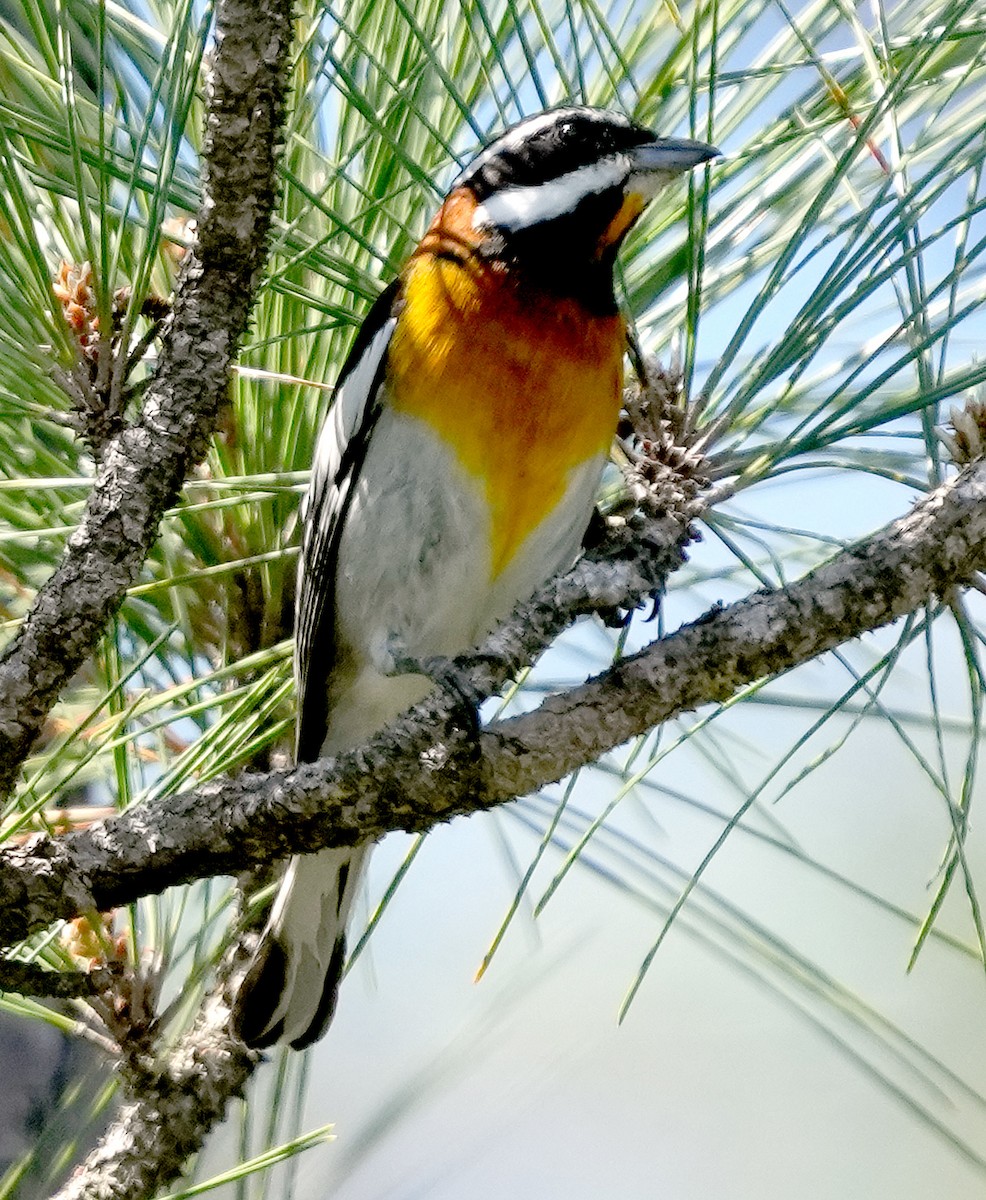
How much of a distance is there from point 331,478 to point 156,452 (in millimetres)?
454

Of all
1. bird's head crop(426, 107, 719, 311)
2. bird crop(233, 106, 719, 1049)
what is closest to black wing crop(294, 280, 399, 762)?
bird crop(233, 106, 719, 1049)

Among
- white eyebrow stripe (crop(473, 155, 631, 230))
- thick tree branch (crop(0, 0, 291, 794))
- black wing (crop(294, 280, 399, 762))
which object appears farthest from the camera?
white eyebrow stripe (crop(473, 155, 631, 230))

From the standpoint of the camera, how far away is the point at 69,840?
1.00m

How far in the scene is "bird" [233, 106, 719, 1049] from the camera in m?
1.42

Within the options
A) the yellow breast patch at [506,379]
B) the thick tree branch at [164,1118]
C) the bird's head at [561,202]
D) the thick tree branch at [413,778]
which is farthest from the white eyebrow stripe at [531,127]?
the thick tree branch at [164,1118]

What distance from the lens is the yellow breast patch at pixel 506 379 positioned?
1.45m

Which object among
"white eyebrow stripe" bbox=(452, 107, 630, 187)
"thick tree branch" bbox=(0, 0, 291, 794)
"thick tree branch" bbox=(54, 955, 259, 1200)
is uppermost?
"white eyebrow stripe" bbox=(452, 107, 630, 187)

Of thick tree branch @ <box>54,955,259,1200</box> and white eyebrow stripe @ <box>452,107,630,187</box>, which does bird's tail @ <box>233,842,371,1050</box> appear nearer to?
thick tree branch @ <box>54,955,259,1200</box>

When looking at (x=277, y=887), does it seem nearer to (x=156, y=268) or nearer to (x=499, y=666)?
(x=499, y=666)

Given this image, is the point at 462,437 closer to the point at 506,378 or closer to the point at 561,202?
the point at 506,378

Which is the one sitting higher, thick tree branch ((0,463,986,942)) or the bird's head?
the bird's head

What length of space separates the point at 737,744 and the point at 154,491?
0.86 m

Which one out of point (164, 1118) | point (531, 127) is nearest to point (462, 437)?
point (531, 127)

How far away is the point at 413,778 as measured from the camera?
1005 millimetres
